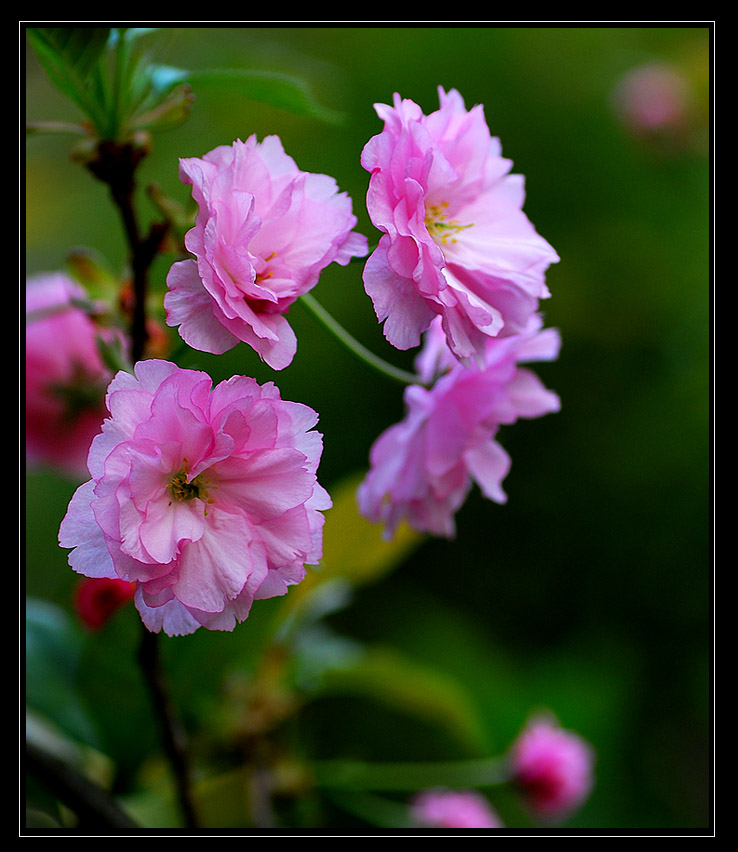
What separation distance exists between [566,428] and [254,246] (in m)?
0.96

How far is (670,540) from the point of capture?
1.15 m

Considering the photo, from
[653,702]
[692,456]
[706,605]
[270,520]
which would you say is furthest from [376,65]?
[270,520]

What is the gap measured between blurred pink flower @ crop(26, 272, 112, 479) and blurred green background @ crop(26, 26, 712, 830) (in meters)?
0.35

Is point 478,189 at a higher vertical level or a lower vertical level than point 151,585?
higher

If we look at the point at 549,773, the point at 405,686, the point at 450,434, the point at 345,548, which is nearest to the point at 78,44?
the point at 450,434

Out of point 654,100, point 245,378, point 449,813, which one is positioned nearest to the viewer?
point 245,378

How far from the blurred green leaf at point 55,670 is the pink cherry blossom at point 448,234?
411mm

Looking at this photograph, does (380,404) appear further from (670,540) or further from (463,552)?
(670,540)

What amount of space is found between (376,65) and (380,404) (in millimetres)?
608

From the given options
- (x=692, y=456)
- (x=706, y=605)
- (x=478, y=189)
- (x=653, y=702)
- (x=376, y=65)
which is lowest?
(x=653, y=702)

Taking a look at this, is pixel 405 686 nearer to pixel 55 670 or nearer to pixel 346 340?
pixel 55 670

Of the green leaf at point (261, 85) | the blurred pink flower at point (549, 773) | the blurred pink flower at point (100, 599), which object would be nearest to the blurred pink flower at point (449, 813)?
the blurred pink flower at point (549, 773)

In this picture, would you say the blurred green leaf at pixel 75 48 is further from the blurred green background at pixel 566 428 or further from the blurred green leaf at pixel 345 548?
the blurred green background at pixel 566 428

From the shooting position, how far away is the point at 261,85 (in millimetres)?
455
